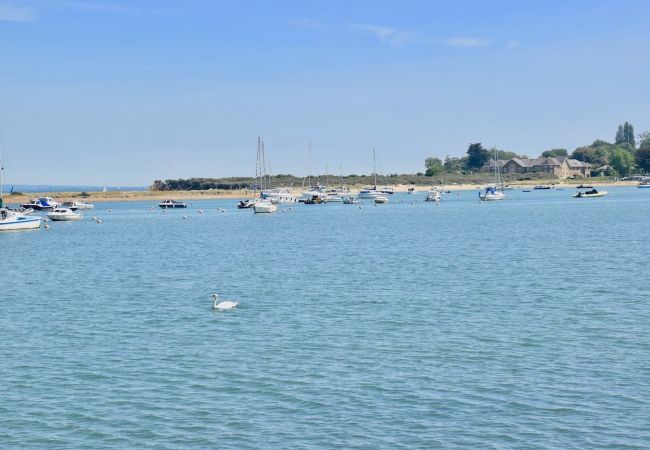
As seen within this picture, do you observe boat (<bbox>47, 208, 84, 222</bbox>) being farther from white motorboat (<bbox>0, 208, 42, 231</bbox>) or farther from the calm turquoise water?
the calm turquoise water

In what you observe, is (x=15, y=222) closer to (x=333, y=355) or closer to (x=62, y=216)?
(x=62, y=216)

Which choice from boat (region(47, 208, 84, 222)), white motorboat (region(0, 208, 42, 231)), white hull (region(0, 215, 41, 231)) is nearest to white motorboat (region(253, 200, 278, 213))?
boat (region(47, 208, 84, 222))

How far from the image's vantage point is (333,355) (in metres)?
27.9

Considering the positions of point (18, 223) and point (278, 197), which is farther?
point (278, 197)

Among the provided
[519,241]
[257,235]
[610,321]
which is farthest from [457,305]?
[257,235]

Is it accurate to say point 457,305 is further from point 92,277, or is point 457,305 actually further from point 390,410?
point 92,277

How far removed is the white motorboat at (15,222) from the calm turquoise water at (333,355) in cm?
4272

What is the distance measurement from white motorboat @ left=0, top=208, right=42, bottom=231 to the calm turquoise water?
4272cm

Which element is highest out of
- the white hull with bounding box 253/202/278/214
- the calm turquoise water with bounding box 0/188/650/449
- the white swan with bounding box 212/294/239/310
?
the white hull with bounding box 253/202/278/214

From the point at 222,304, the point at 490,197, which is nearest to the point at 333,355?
the point at 222,304

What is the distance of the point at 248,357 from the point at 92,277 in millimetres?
28557

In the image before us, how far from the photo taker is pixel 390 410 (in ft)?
71.2

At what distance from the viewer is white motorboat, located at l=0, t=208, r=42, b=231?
99.1 metres

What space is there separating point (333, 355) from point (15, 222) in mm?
81590
